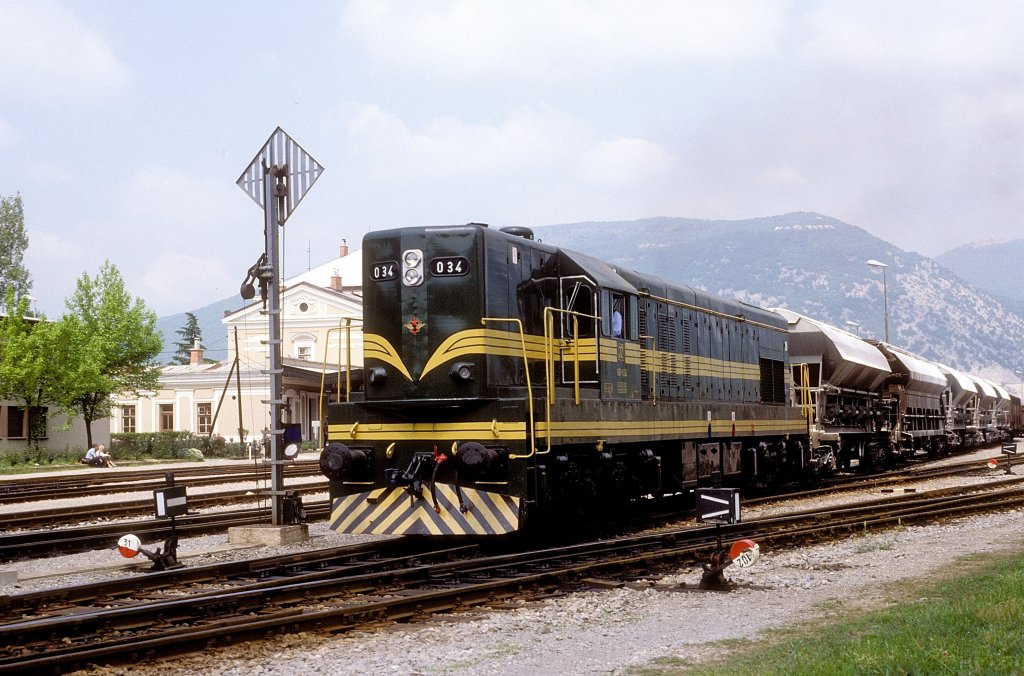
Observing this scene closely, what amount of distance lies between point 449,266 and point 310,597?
4.21 meters

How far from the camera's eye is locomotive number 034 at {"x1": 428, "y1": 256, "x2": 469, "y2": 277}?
11434mm

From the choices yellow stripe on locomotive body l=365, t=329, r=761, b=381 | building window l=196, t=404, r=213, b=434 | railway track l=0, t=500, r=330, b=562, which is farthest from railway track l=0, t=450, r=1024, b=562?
building window l=196, t=404, r=213, b=434

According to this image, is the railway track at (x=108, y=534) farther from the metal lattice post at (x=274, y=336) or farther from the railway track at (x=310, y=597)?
the railway track at (x=310, y=597)

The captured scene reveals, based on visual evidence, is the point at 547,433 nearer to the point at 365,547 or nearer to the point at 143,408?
the point at 365,547

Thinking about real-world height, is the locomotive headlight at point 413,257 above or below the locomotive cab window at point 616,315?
above

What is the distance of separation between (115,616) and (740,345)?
44.2 ft

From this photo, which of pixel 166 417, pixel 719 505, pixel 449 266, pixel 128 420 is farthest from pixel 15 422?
pixel 719 505

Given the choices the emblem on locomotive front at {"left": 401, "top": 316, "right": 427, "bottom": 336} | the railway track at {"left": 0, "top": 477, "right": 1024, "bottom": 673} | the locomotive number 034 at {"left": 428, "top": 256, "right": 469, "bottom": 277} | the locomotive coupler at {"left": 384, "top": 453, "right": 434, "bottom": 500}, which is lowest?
the railway track at {"left": 0, "top": 477, "right": 1024, "bottom": 673}


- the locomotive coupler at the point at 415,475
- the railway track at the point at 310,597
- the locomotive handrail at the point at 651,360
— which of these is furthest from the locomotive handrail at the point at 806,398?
the locomotive coupler at the point at 415,475

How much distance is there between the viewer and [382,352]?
11.6 meters

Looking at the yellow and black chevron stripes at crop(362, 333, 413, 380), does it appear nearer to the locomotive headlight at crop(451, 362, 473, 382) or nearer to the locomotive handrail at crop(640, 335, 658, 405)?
the locomotive headlight at crop(451, 362, 473, 382)

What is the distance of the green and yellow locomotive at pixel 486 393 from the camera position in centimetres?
1088

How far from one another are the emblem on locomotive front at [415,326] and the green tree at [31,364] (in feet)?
97.4

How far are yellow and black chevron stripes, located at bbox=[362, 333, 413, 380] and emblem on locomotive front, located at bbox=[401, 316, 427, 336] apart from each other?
11.8 inches
